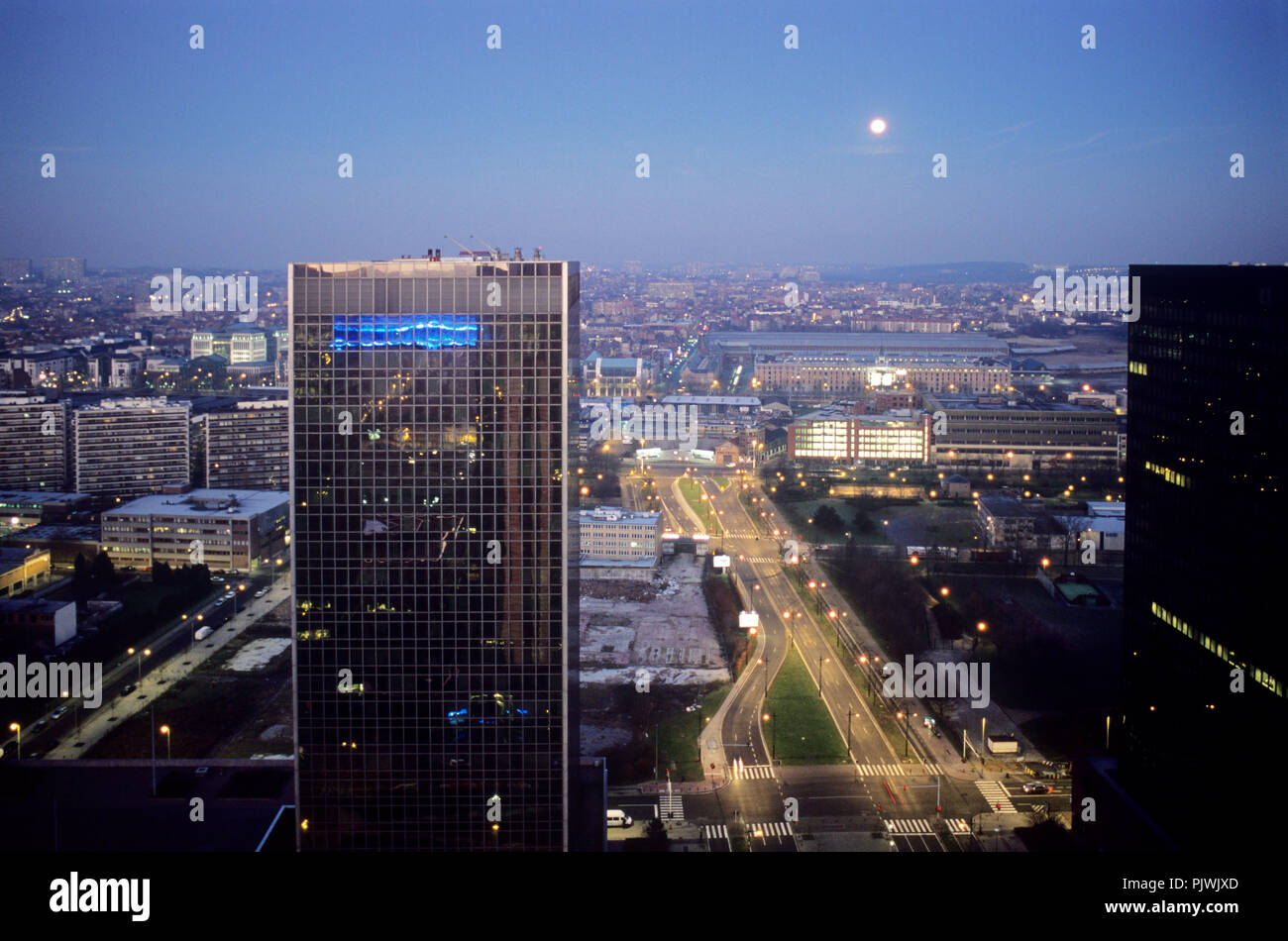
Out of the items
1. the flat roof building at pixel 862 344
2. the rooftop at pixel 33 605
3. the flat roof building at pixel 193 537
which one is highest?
the flat roof building at pixel 862 344

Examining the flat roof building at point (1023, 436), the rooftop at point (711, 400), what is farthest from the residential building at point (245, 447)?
the flat roof building at point (1023, 436)

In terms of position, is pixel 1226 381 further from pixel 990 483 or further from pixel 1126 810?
pixel 990 483

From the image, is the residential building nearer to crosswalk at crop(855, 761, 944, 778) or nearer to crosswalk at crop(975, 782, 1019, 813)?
crosswalk at crop(855, 761, 944, 778)

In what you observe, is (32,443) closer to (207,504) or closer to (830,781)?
(207,504)

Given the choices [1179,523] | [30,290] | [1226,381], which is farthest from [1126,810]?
[30,290]

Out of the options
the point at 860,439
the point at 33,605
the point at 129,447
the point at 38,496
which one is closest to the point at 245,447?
the point at 129,447

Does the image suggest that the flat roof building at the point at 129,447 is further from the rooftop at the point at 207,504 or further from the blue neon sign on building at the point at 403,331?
the blue neon sign on building at the point at 403,331
